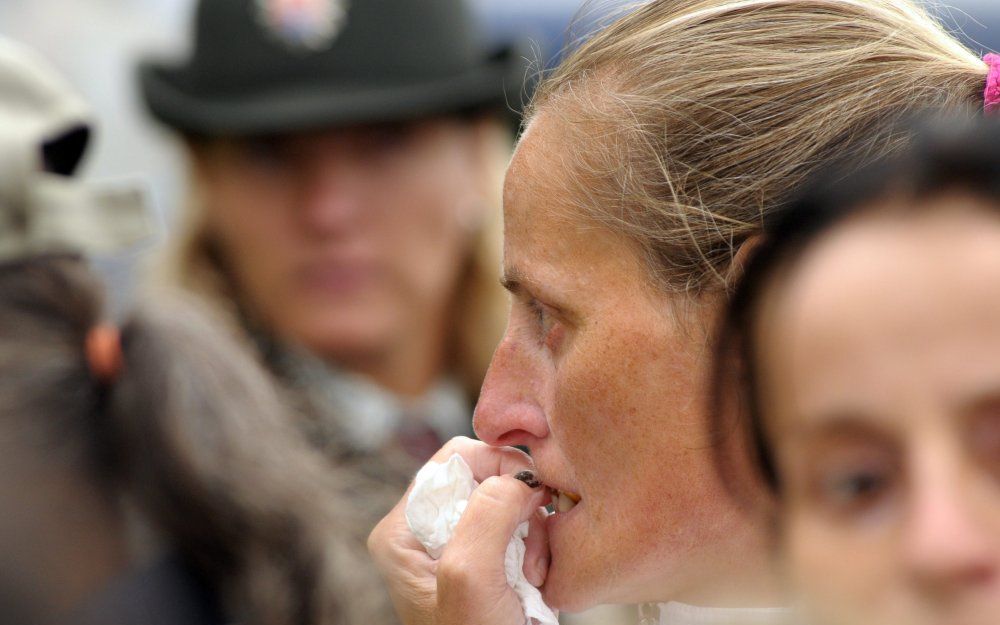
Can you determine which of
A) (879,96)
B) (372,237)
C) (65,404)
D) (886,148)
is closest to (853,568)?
(886,148)

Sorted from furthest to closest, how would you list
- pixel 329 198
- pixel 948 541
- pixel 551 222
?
pixel 329 198 → pixel 551 222 → pixel 948 541

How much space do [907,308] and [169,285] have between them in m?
3.17

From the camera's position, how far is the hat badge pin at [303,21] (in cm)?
398

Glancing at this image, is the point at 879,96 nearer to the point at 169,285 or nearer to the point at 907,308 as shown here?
the point at 907,308

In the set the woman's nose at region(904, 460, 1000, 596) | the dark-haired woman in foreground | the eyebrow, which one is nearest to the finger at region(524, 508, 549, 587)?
the eyebrow

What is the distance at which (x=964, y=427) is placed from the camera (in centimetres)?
86

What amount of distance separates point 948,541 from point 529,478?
922mm

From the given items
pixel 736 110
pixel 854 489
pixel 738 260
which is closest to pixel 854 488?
pixel 854 489

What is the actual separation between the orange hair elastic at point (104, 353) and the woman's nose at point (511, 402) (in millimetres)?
1143

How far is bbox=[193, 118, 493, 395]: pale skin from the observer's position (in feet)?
12.4

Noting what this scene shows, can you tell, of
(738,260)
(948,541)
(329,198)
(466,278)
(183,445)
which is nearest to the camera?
(948,541)

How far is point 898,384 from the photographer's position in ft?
2.87

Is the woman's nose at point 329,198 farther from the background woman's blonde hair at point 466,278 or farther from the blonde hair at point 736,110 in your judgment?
the blonde hair at point 736,110

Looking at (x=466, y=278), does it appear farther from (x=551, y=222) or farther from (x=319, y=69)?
(x=551, y=222)
